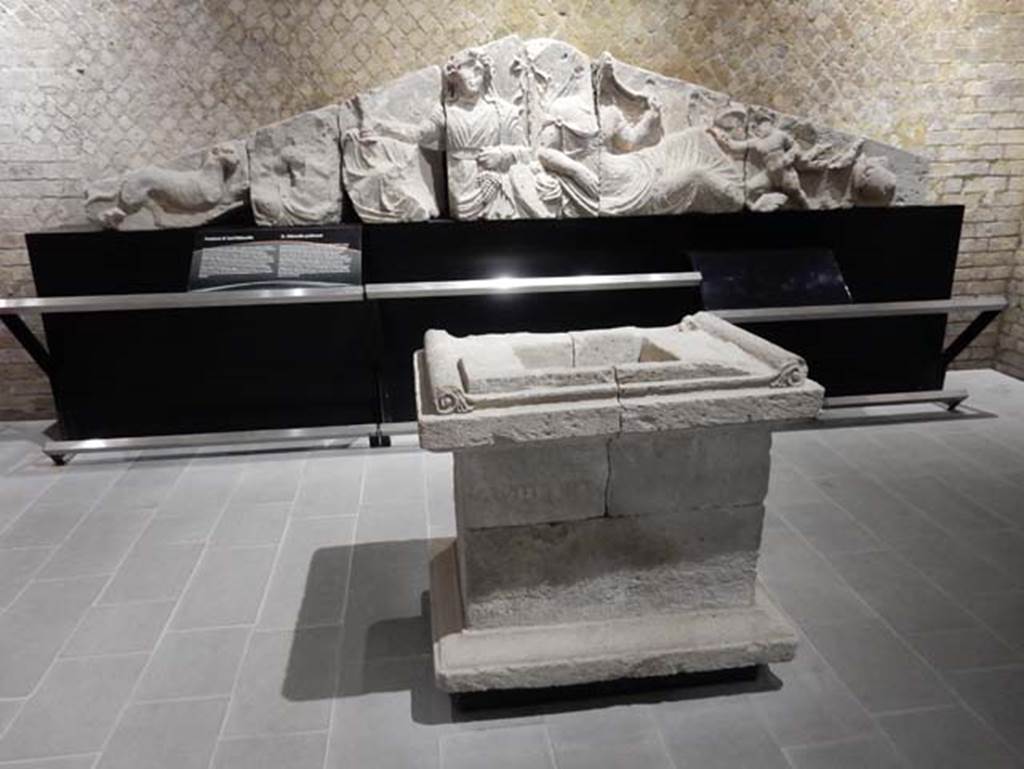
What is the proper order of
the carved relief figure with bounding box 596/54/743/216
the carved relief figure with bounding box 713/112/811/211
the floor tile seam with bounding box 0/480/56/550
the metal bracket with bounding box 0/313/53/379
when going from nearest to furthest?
1. the floor tile seam with bounding box 0/480/56/550
2. the metal bracket with bounding box 0/313/53/379
3. the carved relief figure with bounding box 596/54/743/216
4. the carved relief figure with bounding box 713/112/811/211

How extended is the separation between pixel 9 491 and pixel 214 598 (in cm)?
177

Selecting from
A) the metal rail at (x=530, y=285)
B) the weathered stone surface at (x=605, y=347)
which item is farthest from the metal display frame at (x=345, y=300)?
the weathered stone surface at (x=605, y=347)

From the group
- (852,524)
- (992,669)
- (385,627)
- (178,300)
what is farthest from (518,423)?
(178,300)

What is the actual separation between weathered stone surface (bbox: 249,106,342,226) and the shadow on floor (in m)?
2.18

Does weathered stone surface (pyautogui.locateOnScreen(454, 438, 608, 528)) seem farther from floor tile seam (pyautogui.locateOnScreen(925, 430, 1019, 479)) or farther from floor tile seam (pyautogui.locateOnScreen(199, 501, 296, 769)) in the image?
floor tile seam (pyautogui.locateOnScreen(925, 430, 1019, 479))

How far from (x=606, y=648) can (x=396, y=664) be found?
725 mm

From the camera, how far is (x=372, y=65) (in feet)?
15.4

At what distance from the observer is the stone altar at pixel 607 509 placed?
204 cm

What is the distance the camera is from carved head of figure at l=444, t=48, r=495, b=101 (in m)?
4.21

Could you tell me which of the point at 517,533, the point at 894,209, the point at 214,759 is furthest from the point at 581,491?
the point at 894,209

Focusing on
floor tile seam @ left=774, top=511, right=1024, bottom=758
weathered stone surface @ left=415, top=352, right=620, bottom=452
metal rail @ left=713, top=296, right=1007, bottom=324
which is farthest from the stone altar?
metal rail @ left=713, top=296, right=1007, bottom=324

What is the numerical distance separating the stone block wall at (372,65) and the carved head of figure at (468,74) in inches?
22.2

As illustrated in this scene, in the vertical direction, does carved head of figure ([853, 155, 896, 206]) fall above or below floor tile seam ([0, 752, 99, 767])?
above

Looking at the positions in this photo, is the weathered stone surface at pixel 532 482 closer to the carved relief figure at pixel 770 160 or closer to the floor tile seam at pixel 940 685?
the floor tile seam at pixel 940 685
